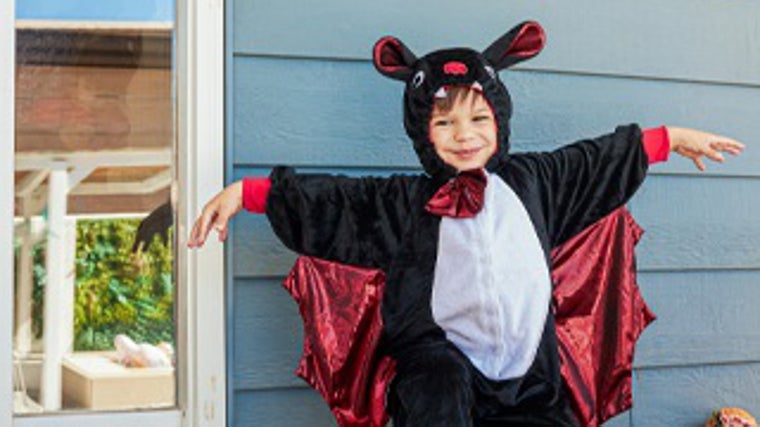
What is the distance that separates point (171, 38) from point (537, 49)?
0.72 metres

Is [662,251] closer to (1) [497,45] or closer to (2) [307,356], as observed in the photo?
(1) [497,45]

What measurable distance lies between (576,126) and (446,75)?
0.56 meters

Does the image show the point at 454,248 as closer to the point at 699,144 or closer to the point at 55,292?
the point at 699,144

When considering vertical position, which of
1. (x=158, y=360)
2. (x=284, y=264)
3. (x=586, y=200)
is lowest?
(x=158, y=360)

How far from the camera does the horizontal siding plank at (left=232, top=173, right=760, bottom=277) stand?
2.35m

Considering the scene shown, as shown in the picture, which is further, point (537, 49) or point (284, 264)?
point (284, 264)

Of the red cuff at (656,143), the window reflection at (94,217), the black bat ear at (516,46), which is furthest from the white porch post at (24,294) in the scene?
the red cuff at (656,143)

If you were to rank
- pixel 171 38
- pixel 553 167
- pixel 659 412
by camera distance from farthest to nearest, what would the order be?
1. pixel 659 412
2. pixel 171 38
3. pixel 553 167

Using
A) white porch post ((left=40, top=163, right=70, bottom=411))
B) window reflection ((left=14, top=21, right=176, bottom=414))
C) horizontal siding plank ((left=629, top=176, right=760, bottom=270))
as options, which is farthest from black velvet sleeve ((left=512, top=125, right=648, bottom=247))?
white porch post ((left=40, top=163, right=70, bottom=411))

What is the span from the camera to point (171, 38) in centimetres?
210

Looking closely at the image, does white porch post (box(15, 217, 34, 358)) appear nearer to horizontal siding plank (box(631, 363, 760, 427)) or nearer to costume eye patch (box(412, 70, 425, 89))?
costume eye patch (box(412, 70, 425, 89))

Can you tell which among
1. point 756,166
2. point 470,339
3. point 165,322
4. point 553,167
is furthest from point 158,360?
point 756,166

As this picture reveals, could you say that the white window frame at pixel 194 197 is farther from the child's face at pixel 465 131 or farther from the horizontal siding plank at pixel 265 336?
the child's face at pixel 465 131

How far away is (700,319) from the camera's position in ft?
7.83
